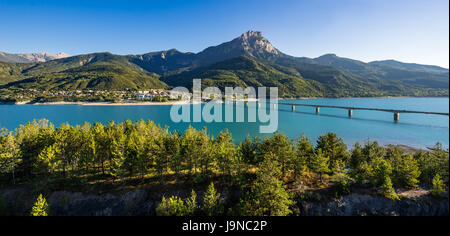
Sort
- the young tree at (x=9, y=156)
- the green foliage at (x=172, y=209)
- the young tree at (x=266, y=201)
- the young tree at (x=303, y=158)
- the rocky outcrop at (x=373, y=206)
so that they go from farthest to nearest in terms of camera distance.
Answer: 1. the young tree at (x=9, y=156)
2. the young tree at (x=303, y=158)
3. the rocky outcrop at (x=373, y=206)
4. the green foliage at (x=172, y=209)
5. the young tree at (x=266, y=201)

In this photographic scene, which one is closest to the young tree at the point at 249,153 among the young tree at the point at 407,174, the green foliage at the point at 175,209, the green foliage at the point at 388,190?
the green foliage at the point at 175,209

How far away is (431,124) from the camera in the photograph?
8575cm

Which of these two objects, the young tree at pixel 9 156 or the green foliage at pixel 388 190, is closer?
the green foliage at pixel 388 190

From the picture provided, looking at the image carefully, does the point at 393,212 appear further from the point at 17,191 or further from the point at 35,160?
the point at 35,160

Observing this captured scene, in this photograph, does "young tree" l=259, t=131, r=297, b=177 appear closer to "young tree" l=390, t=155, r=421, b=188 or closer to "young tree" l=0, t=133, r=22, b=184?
"young tree" l=390, t=155, r=421, b=188

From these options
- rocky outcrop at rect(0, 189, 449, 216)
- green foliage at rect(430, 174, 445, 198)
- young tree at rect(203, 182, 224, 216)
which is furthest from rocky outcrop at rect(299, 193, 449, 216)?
young tree at rect(203, 182, 224, 216)

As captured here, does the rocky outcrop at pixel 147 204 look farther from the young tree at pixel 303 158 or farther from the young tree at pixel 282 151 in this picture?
the young tree at pixel 282 151

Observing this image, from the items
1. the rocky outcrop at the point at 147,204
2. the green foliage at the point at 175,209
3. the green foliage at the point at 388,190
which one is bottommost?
the rocky outcrop at the point at 147,204

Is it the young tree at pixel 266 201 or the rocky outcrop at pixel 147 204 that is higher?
the young tree at pixel 266 201

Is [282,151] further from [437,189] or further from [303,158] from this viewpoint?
[437,189]

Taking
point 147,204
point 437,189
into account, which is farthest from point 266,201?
point 437,189

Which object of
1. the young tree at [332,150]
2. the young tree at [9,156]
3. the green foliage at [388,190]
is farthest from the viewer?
the young tree at [332,150]
